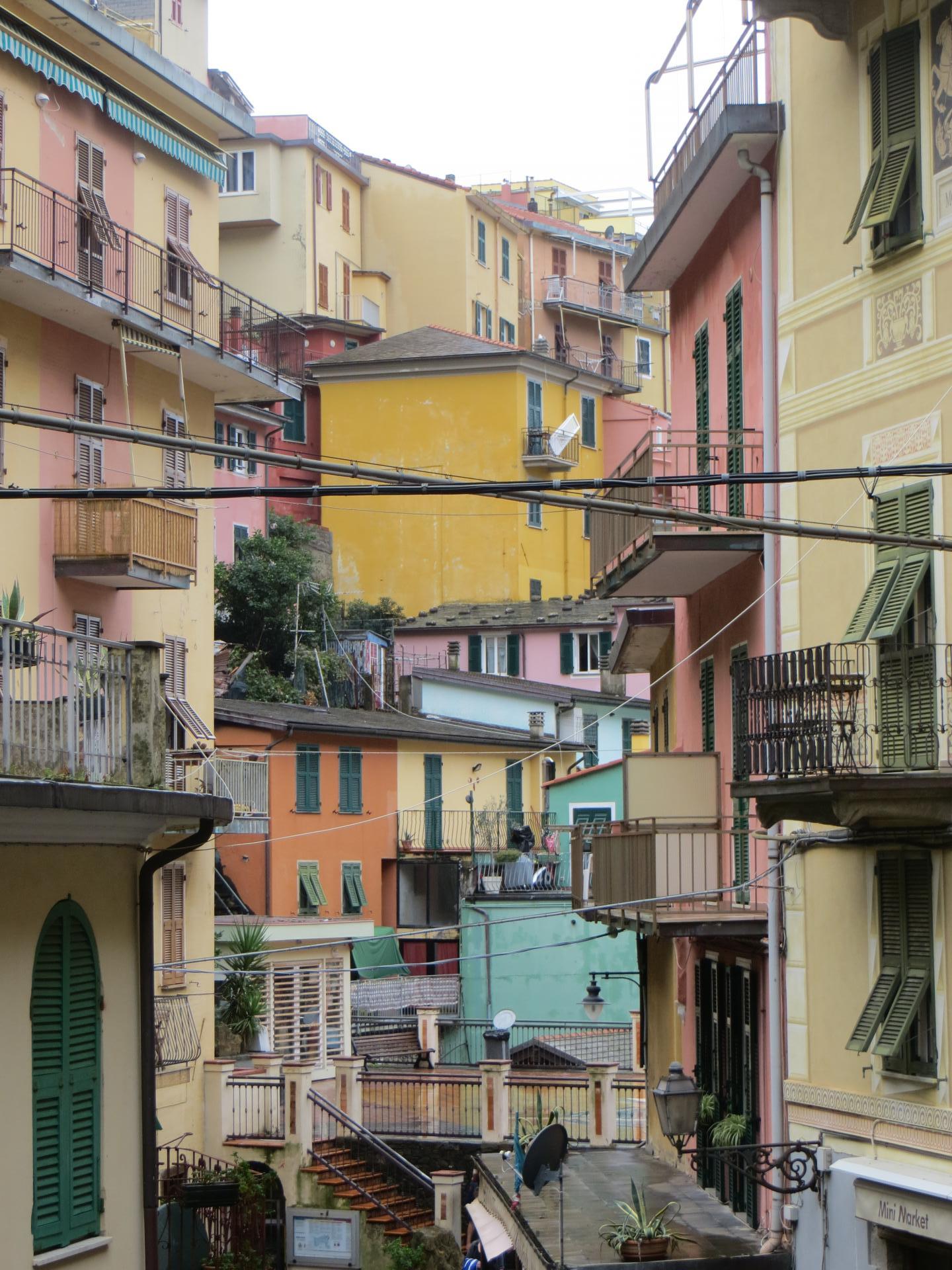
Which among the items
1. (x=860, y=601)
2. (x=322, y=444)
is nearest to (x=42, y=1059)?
(x=860, y=601)

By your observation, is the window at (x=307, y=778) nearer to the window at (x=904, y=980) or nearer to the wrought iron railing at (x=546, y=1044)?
the wrought iron railing at (x=546, y=1044)

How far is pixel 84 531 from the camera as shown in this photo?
1088 inches

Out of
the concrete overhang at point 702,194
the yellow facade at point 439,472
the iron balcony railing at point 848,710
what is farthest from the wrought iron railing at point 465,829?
the iron balcony railing at point 848,710

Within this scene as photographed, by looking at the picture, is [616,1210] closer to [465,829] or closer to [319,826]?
[319,826]

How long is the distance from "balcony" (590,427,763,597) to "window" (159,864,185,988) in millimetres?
10755

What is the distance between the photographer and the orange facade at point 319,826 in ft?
136

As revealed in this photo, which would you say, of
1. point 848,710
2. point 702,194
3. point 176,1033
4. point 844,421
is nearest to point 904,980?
point 848,710

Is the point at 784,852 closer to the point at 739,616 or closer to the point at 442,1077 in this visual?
the point at 739,616

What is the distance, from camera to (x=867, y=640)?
50.3 feet

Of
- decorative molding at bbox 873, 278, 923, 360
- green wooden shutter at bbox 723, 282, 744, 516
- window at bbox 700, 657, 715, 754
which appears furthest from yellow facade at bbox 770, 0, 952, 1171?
window at bbox 700, 657, 715, 754

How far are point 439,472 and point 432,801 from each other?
20.2m

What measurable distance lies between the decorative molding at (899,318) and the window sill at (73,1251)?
9389mm

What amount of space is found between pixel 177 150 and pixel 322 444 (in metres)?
35.3

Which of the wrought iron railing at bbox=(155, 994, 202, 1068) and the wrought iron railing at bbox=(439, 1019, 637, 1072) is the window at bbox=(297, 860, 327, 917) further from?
the wrought iron railing at bbox=(155, 994, 202, 1068)
